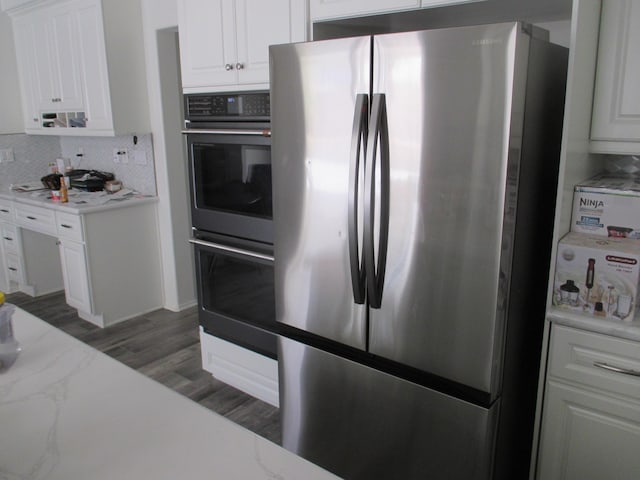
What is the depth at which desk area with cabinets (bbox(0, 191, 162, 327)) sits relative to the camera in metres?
3.60

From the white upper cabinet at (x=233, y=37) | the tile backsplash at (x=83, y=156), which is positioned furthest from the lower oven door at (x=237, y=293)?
the tile backsplash at (x=83, y=156)

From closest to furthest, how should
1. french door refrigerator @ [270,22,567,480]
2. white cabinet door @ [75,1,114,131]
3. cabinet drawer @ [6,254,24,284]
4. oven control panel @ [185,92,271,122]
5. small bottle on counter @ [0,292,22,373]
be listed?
small bottle on counter @ [0,292,22,373] → french door refrigerator @ [270,22,567,480] → oven control panel @ [185,92,271,122] → white cabinet door @ [75,1,114,131] → cabinet drawer @ [6,254,24,284]

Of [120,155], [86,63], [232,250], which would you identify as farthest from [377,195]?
[120,155]

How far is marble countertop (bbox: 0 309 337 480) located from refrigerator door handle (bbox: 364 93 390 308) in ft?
2.53

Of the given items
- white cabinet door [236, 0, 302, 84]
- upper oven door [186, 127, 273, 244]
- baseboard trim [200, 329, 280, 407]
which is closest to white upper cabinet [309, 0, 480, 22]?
white cabinet door [236, 0, 302, 84]

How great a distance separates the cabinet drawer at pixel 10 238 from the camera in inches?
167

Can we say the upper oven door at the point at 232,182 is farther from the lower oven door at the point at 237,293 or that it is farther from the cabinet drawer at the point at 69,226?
the cabinet drawer at the point at 69,226

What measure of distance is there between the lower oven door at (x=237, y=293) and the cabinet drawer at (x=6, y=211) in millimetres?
2389

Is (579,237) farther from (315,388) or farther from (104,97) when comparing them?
(104,97)

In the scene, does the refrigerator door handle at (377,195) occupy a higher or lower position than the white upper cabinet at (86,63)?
lower

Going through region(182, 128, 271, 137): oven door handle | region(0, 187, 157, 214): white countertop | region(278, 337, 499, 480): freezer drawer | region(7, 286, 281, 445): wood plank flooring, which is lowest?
region(7, 286, 281, 445): wood plank flooring

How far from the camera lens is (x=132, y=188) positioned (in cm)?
412

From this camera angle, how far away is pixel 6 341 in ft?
4.25

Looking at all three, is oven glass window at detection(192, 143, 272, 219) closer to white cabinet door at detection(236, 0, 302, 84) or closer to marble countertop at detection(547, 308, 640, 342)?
white cabinet door at detection(236, 0, 302, 84)
